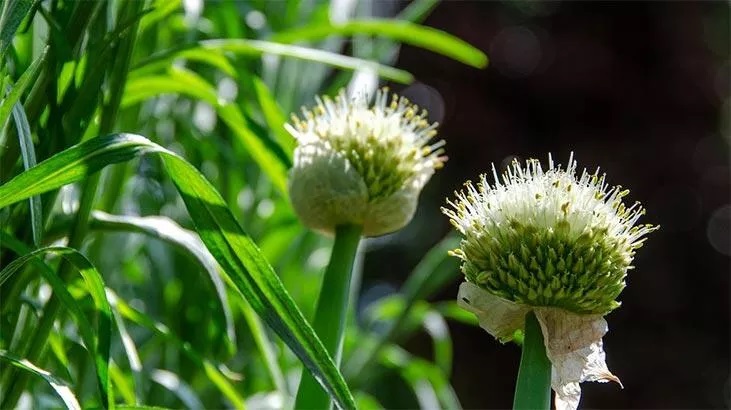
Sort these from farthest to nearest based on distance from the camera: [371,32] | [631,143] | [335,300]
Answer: [631,143]
[371,32]
[335,300]

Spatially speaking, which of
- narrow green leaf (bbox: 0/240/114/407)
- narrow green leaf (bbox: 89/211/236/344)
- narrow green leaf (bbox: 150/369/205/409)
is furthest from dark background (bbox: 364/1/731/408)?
narrow green leaf (bbox: 0/240/114/407)

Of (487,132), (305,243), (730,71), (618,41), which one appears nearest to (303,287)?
(305,243)

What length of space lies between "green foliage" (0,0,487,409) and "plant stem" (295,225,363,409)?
0.04m

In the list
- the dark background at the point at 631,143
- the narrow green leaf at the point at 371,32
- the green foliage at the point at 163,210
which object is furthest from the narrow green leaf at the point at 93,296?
the dark background at the point at 631,143

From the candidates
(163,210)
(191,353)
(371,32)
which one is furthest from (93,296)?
(163,210)

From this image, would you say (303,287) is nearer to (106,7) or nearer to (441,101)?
(106,7)

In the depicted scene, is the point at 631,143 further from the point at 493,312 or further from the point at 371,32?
the point at 493,312

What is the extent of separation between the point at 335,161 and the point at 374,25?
0.30m

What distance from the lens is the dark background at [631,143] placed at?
3.81 metres

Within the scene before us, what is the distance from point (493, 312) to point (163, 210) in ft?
2.23

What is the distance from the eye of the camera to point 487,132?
395 centimetres

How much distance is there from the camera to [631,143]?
3859 mm

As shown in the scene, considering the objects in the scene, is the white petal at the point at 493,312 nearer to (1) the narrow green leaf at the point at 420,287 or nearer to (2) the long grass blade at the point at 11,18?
(2) the long grass blade at the point at 11,18

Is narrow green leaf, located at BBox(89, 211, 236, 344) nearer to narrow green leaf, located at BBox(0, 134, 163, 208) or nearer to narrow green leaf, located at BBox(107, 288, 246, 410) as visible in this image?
narrow green leaf, located at BBox(107, 288, 246, 410)
